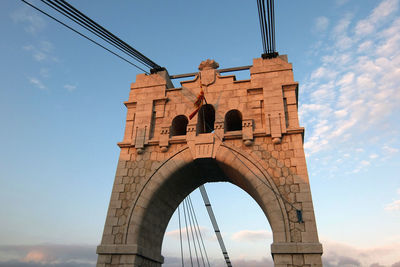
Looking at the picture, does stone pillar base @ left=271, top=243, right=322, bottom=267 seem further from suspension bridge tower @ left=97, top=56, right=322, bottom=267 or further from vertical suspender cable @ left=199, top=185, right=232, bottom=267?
vertical suspender cable @ left=199, top=185, right=232, bottom=267

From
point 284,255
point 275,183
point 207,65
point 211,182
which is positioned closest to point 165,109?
point 207,65

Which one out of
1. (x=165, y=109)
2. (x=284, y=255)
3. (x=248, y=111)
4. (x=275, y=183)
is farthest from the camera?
(x=165, y=109)

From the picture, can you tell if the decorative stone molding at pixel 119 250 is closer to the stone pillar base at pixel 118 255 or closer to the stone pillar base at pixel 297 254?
the stone pillar base at pixel 118 255

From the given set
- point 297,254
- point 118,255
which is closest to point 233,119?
point 297,254

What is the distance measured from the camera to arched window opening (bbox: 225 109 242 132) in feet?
53.5

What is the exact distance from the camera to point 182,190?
1697 cm

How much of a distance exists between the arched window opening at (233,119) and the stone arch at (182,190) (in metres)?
2.09

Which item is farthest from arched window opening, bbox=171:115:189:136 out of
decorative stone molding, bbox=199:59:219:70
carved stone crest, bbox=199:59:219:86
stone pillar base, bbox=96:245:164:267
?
stone pillar base, bbox=96:245:164:267

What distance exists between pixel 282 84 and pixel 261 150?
3770mm

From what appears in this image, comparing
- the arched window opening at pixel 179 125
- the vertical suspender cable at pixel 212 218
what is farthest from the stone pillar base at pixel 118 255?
the vertical suspender cable at pixel 212 218

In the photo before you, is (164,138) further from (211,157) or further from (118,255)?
(118,255)

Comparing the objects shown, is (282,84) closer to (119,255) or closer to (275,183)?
(275,183)

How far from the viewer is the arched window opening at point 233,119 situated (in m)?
16.3

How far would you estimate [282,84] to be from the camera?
1573 cm
